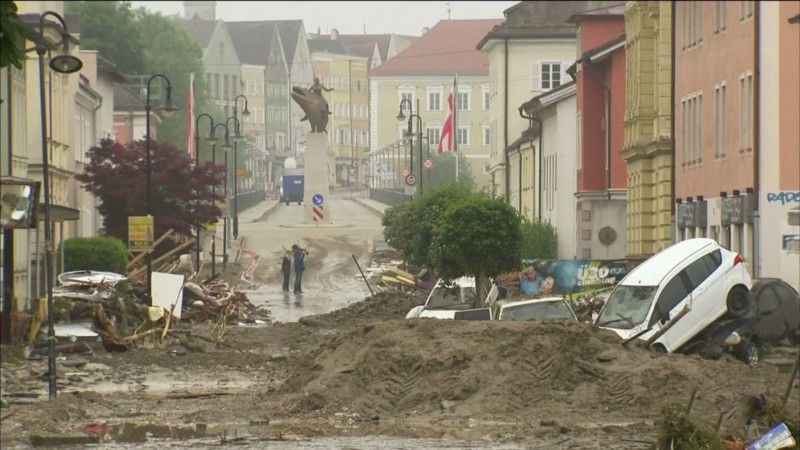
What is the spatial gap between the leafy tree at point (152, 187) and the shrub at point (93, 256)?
7448 millimetres

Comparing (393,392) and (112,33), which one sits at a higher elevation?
(112,33)

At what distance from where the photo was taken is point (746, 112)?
1767 inches

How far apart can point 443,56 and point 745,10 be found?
13508cm

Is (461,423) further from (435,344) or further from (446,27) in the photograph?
(446,27)

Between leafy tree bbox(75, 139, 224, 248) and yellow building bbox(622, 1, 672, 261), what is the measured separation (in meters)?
16.4

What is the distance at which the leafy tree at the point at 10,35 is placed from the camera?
1157 cm

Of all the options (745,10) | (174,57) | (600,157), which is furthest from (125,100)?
(745,10)

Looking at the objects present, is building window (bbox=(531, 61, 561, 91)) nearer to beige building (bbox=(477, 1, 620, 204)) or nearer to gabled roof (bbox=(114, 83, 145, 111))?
beige building (bbox=(477, 1, 620, 204))

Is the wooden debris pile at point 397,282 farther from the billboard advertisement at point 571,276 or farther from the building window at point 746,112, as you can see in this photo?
the building window at point 746,112

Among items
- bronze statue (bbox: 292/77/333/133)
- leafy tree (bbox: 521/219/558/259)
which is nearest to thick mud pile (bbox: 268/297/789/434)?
leafy tree (bbox: 521/219/558/259)

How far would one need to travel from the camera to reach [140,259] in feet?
201

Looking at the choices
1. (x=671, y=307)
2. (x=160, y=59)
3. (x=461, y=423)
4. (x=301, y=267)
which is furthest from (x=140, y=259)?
(x=160, y=59)

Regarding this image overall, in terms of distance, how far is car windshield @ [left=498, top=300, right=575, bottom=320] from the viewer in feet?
123

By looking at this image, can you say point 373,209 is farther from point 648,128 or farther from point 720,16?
point 720,16
